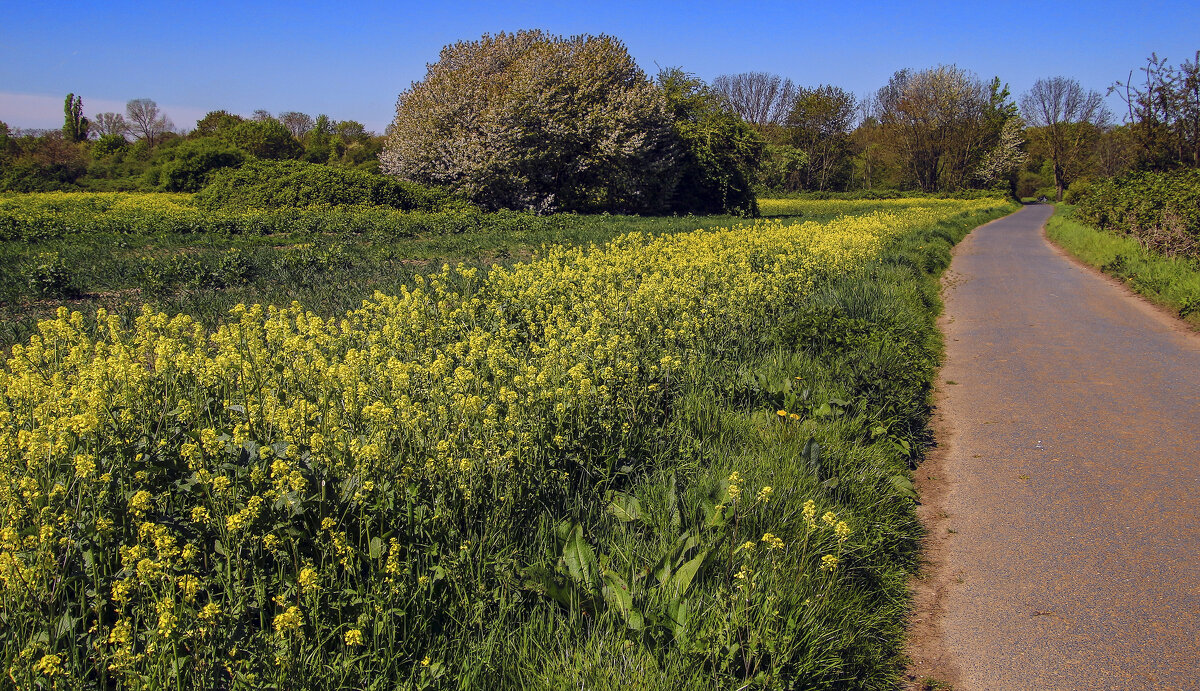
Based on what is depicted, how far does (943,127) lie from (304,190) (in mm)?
67615

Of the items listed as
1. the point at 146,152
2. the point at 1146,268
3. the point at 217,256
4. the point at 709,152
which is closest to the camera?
the point at 217,256

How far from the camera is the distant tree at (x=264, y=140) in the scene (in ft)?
166

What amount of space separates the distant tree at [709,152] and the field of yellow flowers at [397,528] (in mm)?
30625

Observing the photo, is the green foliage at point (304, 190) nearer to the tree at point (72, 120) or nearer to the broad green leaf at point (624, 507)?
the broad green leaf at point (624, 507)

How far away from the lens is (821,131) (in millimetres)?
74062

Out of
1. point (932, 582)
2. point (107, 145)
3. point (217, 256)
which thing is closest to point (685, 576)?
point (932, 582)

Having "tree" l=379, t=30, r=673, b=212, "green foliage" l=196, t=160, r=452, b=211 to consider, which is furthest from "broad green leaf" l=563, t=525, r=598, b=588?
"tree" l=379, t=30, r=673, b=212

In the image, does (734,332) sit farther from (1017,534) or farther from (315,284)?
(315,284)

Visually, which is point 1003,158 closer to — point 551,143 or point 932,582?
point 551,143

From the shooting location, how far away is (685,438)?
4355 mm

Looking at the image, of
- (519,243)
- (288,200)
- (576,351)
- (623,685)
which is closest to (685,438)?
(576,351)

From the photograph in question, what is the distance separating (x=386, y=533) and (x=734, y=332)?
4396 mm

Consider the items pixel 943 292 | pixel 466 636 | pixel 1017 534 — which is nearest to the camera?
pixel 466 636

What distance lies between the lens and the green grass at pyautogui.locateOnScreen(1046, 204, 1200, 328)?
1023 cm
